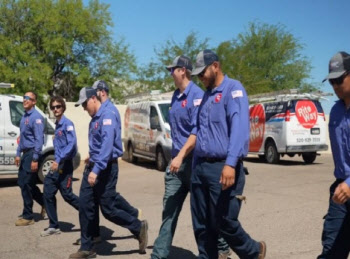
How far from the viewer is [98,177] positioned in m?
6.16

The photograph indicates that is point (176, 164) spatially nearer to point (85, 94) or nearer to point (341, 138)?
point (85, 94)

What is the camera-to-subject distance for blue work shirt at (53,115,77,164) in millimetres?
7391

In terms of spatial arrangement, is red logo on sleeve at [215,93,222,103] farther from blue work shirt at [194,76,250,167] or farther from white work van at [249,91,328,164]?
white work van at [249,91,328,164]

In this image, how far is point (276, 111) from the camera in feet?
61.1

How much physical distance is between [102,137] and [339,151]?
9.19 ft

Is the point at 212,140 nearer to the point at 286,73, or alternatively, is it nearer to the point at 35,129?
the point at 35,129

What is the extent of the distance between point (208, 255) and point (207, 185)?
608 mm

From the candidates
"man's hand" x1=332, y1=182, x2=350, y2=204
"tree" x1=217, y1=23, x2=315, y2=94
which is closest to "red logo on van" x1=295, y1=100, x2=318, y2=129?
"man's hand" x1=332, y1=182, x2=350, y2=204

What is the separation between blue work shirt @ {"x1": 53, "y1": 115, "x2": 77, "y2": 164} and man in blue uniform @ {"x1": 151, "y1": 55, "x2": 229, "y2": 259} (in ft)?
6.83

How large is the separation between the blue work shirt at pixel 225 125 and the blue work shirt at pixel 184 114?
0.96 meters

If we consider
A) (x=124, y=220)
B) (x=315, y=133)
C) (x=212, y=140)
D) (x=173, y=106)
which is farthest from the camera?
(x=315, y=133)

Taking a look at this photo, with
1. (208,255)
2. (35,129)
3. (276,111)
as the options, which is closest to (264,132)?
(276,111)

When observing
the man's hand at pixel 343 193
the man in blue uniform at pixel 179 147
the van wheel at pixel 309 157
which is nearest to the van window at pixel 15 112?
the man in blue uniform at pixel 179 147

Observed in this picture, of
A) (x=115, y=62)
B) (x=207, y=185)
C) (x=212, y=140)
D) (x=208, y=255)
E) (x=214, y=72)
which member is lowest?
(x=208, y=255)
